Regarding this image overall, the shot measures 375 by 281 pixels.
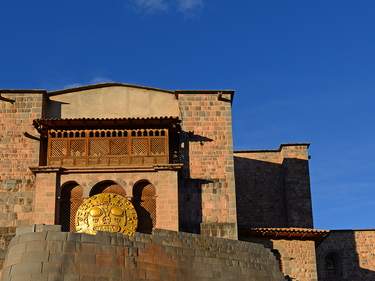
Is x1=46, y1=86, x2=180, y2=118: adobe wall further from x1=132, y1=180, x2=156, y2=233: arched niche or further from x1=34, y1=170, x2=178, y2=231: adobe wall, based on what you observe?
x1=132, y1=180, x2=156, y2=233: arched niche

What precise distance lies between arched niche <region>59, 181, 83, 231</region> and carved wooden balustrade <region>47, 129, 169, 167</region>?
813 millimetres

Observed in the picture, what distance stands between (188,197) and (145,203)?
165cm

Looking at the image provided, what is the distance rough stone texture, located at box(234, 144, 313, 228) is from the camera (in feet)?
109

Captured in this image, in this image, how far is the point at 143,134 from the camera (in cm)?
2614

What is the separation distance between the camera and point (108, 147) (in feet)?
85.1

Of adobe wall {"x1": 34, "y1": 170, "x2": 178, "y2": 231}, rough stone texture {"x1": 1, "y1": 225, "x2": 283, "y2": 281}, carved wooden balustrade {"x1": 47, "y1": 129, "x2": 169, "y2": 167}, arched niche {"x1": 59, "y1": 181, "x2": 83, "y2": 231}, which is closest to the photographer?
rough stone texture {"x1": 1, "y1": 225, "x2": 283, "y2": 281}

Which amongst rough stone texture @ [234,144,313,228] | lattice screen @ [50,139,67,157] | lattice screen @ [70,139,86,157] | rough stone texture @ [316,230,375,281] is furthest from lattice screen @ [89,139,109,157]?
rough stone texture @ [316,230,375,281]

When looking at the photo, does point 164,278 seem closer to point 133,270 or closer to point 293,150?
point 133,270

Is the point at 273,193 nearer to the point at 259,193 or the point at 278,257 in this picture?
the point at 259,193

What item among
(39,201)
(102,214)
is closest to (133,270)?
(102,214)

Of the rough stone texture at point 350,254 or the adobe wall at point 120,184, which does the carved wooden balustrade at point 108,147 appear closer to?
the adobe wall at point 120,184

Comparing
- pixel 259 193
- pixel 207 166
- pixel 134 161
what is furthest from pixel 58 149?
pixel 259 193

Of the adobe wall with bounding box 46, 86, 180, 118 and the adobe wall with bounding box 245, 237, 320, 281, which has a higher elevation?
the adobe wall with bounding box 46, 86, 180, 118

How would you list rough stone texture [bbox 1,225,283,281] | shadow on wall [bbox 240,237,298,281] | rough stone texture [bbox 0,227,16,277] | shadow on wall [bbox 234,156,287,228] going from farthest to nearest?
shadow on wall [bbox 234,156,287,228]
shadow on wall [bbox 240,237,298,281]
rough stone texture [bbox 0,227,16,277]
rough stone texture [bbox 1,225,283,281]
